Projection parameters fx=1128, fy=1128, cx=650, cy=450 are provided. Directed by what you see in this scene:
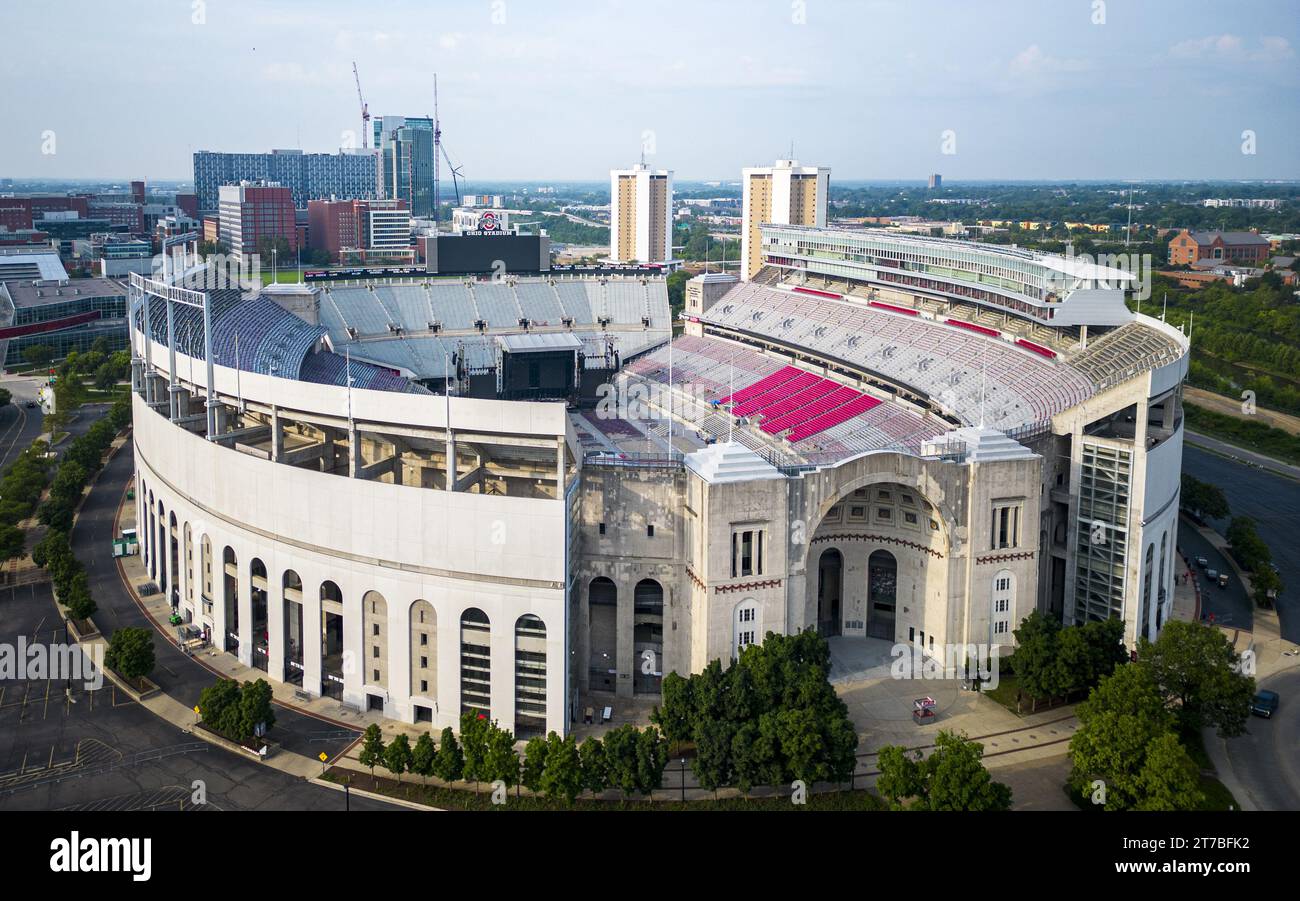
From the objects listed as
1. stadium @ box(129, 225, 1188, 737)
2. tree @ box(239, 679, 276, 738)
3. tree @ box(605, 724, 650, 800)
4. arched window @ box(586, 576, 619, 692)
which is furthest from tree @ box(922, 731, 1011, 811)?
tree @ box(239, 679, 276, 738)

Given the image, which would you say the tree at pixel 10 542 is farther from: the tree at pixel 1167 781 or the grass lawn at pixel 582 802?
the tree at pixel 1167 781

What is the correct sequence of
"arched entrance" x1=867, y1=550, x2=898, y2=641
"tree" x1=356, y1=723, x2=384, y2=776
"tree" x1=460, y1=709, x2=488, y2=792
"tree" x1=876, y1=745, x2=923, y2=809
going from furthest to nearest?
"arched entrance" x1=867, y1=550, x2=898, y2=641 < "tree" x1=356, y1=723, x2=384, y2=776 < "tree" x1=460, y1=709, x2=488, y2=792 < "tree" x1=876, y1=745, x2=923, y2=809

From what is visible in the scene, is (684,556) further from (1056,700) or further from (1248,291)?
(1248,291)

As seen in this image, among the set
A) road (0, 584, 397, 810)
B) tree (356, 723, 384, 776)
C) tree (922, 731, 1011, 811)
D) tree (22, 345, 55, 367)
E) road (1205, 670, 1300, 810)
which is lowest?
road (1205, 670, 1300, 810)

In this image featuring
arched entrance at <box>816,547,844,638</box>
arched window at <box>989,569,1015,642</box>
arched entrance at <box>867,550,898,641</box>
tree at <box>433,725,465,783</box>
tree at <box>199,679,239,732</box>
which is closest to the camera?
tree at <box>433,725,465,783</box>

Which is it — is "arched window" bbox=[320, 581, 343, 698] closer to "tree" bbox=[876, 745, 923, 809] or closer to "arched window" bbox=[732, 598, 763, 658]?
"arched window" bbox=[732, 598, 763, 658]

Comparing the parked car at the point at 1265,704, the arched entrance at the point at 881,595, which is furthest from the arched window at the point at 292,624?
the parked car at the point at 1265,704

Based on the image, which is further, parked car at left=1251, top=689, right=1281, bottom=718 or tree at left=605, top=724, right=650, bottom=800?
parked car at left=1251, top=689, right=1281, bottom=718
